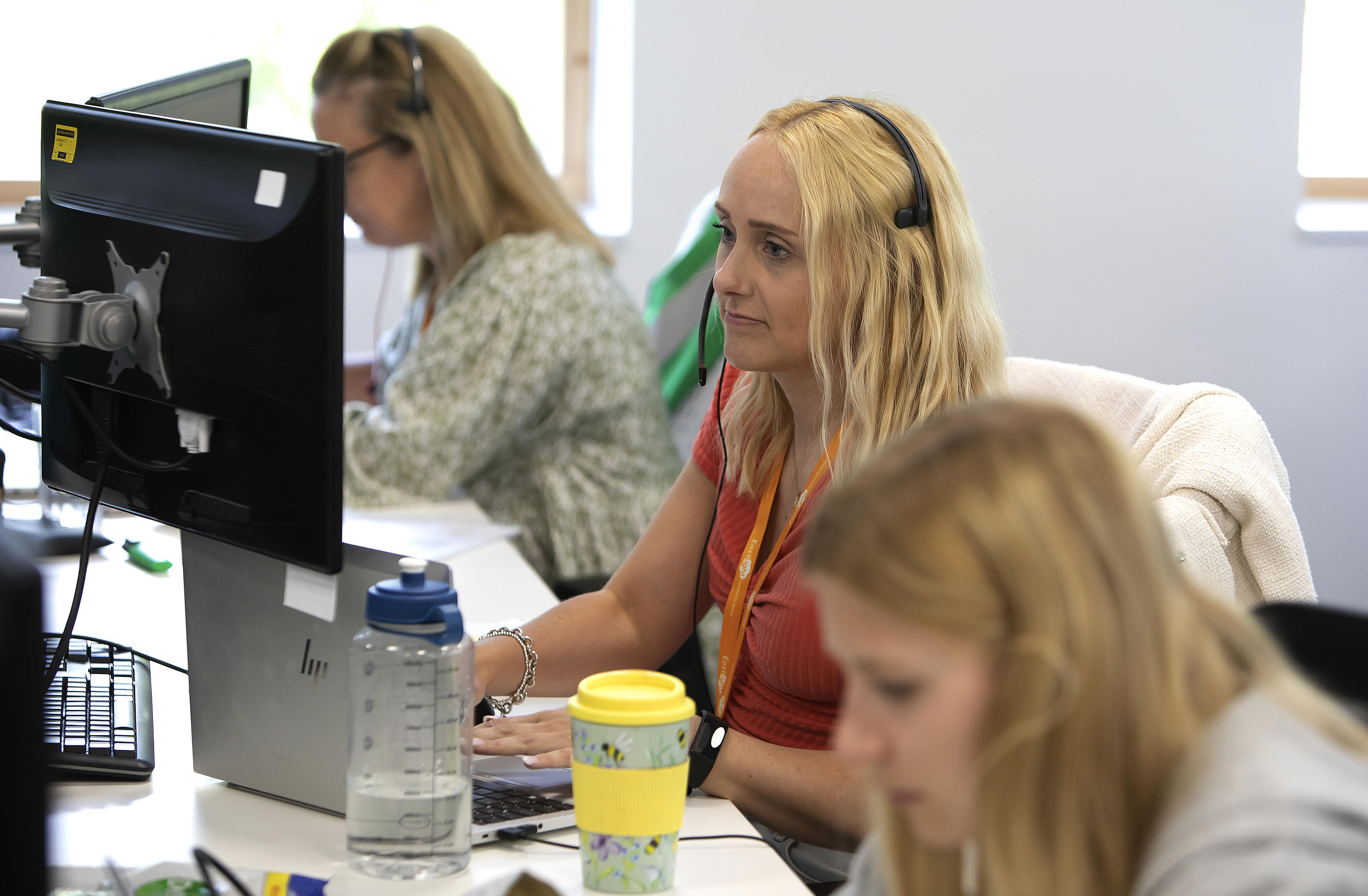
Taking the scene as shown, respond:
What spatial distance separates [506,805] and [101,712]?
39cm

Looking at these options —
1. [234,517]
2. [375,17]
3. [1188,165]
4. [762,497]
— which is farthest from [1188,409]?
[375,17]

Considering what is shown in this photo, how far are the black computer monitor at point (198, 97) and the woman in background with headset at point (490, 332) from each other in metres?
0.64

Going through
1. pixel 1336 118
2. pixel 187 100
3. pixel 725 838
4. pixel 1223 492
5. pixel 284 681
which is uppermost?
pixel 1336 118

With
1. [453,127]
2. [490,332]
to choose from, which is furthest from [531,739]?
[453,127]

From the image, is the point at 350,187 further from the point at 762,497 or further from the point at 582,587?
the point at 762,497

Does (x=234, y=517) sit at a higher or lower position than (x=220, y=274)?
lower

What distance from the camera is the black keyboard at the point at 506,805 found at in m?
0.96

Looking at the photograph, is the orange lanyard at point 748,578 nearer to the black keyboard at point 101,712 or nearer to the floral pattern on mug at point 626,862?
the floral pattern on mug at point 626,862

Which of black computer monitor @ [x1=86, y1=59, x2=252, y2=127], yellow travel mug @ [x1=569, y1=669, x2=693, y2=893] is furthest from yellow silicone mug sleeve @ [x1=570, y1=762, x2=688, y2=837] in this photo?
black computer monitor @ [x1=86, y1=59, x2=252, y2=127]

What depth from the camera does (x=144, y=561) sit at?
1.63 metres

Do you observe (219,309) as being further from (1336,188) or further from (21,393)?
(1336,188)

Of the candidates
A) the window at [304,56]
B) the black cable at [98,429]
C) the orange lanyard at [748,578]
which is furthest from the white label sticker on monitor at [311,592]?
the window at [304,56]

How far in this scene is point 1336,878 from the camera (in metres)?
0.51

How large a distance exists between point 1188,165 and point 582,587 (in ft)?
7.03
